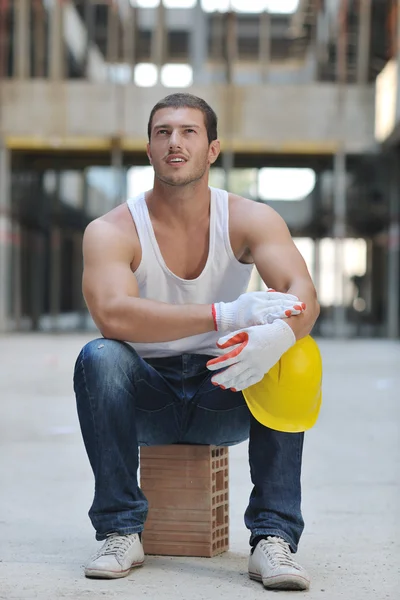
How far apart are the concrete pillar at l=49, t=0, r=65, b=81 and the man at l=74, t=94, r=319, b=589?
18193 mm

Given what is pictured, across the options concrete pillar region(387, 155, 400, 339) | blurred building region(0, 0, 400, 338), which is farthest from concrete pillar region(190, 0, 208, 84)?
concrete pillar region(387, 155, 400, 339)

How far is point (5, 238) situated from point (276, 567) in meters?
19.2

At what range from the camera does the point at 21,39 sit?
70.7ft

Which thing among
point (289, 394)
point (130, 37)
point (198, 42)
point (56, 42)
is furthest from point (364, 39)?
point (289, 394)

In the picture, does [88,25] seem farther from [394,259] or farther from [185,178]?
[185,178]

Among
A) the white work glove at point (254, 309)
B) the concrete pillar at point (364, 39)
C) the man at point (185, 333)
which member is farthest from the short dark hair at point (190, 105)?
the concrete pillar at point (364, 39)

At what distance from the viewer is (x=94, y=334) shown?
69.3 ft

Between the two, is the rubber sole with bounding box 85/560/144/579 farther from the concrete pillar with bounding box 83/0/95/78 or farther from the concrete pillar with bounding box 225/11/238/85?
the concrete pillar with bounding box 83/0/95/78

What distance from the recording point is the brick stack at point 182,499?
3.31 metres

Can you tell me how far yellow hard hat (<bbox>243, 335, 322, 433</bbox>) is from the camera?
3049mm

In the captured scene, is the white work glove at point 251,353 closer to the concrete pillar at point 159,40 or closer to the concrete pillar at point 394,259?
the concrete pillar at point 394,259

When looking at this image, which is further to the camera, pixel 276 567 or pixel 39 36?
pixel 39 36

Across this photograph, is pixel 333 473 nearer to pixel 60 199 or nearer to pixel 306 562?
pixel 306 562

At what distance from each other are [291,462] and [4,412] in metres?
4.98
